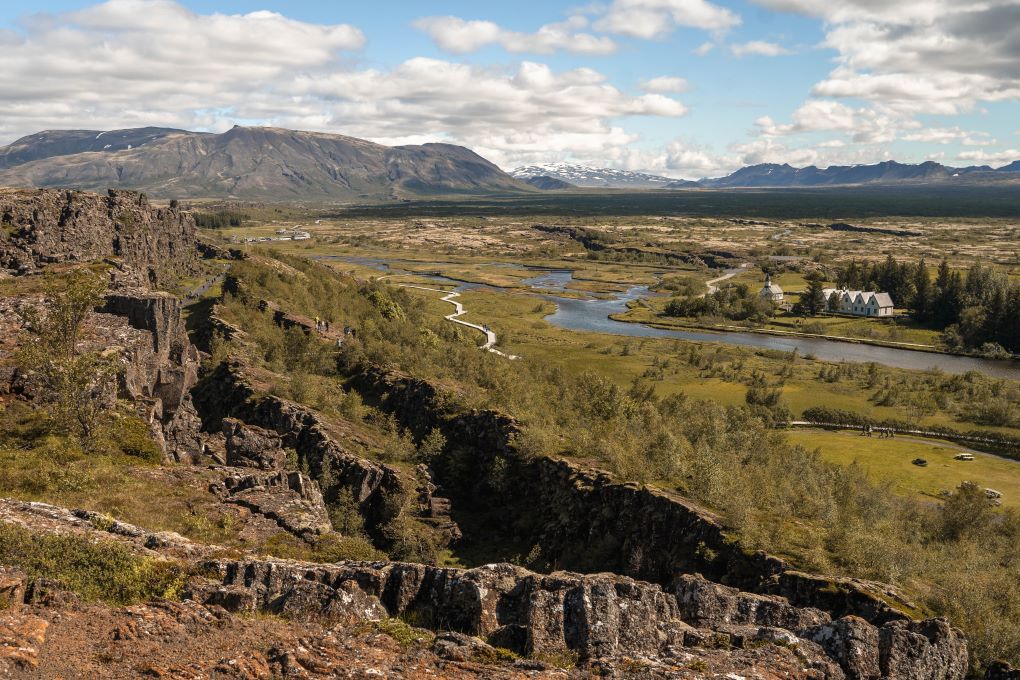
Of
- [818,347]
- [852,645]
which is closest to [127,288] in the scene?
[852,645]

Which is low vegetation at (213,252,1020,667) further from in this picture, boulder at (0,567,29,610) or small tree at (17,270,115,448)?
boulder at (0,567,29,610)

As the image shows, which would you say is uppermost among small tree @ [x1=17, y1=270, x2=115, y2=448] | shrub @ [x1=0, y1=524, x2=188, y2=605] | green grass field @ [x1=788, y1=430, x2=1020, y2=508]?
small tree @ [x1=17, y1=270, x2=115, y2=448]

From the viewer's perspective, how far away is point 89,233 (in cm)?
9300

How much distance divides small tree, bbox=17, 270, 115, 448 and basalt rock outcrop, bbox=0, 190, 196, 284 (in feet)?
107

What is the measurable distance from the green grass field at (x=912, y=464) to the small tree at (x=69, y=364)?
8029 centimetres

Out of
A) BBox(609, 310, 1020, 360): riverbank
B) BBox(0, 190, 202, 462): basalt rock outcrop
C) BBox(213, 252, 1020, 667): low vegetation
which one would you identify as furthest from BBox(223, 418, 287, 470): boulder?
BBox(609, 310, 1020, 360): riverbank

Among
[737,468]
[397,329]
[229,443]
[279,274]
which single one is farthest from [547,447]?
[279,274]

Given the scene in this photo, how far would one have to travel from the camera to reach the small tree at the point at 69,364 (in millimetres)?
37562

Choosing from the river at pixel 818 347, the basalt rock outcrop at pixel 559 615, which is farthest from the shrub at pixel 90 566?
the river at pixel 818 347

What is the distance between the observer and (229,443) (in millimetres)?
50062

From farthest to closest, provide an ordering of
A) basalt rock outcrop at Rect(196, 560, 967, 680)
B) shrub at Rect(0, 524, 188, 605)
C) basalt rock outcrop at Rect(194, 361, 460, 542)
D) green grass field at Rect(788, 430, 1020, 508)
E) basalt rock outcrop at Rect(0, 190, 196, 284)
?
green grass field at Rect(788, 430, 1020, 508) → basalt rock outcrop at Rect(0, 190, 196, 284) → basalt rock outcrop at Rect(194, 361, 460, 542) → basalt rock outcrop at Rect(196, 560, 967, 680) → shrub at Rect(0, 524, 188, 605)

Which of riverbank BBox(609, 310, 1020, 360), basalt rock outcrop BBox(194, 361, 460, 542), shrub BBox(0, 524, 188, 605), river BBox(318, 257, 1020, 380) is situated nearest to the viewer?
shrub BBox(0, 524, 188, 605)

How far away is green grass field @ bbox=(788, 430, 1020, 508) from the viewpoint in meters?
82.8

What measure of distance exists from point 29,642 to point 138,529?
10.2m
